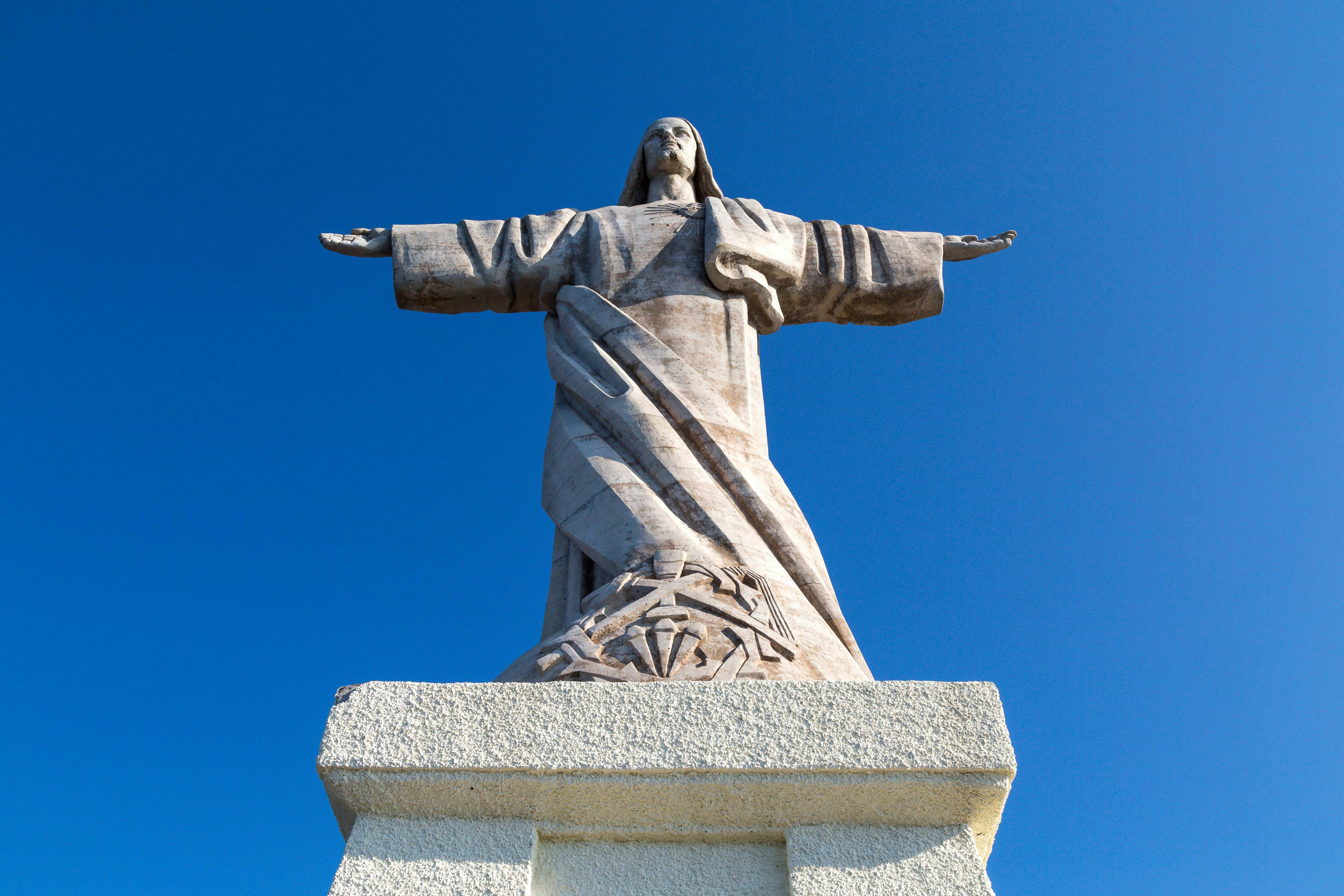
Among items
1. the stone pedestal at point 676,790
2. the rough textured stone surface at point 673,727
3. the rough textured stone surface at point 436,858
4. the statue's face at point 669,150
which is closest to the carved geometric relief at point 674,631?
the rough textured stone surface at point 673,727

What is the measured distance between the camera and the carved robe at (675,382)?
13.1 ft

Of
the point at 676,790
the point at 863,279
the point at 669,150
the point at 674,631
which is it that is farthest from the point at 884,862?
the point at 669,150

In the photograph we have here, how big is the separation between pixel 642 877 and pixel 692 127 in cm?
560

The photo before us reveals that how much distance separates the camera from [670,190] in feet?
22.8

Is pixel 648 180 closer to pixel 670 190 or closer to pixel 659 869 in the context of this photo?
pixel 670 190

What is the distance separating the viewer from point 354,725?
10.1ft

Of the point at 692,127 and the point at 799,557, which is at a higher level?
the point at 692,127

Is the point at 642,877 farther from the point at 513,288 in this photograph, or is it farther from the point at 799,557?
the point at 513,288

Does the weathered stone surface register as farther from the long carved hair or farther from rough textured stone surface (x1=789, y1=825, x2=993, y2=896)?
the long carved hair

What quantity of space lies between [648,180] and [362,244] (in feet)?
6.45

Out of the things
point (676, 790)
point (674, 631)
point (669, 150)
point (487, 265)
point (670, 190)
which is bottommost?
point (676, 790)

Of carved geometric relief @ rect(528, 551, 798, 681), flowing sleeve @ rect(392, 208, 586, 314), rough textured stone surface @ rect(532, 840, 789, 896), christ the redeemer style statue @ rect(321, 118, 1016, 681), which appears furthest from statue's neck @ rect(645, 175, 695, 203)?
rough textured stone surface @ rect(532, 840, 789, 896)

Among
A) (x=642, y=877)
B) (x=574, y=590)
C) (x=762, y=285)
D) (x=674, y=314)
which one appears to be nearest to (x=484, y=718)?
(x=642, y=877)

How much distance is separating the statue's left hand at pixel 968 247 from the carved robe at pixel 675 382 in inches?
5.0
